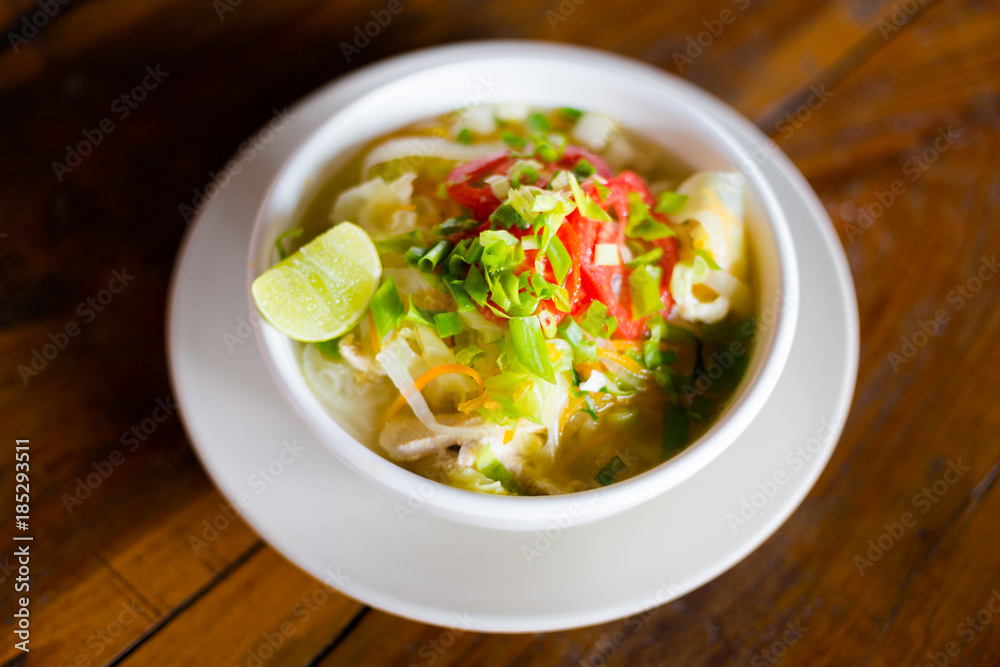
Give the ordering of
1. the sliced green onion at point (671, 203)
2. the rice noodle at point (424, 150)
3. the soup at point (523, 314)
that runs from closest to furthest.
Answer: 1. the soup at point (523, 314)
2. the sliced green onion at point (671, 203)
3. the rice noodle at point (424, 150)

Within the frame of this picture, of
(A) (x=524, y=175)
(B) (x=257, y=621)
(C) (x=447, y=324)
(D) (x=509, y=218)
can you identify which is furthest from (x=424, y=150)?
(B) (x=257, y=621)

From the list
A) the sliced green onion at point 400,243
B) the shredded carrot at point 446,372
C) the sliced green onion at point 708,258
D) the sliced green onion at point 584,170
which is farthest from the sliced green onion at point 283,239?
the sliced green onion at point 708,258

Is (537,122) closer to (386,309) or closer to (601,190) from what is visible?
(601,190)

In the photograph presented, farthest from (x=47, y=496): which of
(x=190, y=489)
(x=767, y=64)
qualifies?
(x=767, y=64)

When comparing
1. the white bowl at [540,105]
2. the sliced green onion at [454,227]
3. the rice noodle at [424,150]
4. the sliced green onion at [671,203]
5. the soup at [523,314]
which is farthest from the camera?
the rice noodle at [424,150]

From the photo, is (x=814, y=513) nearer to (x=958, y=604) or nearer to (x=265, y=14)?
(x=958, y=604)

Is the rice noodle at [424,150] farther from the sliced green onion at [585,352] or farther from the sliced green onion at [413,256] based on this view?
the sliced green onion at [585,352]

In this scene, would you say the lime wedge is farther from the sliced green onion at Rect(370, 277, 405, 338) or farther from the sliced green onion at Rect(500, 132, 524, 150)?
the sliced green onion at Rect(500, 132, 524, 150)
